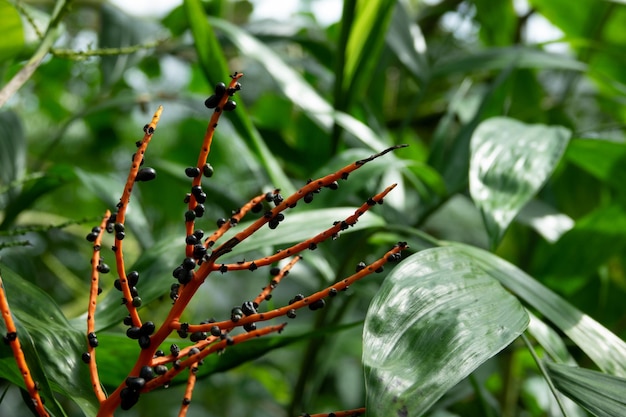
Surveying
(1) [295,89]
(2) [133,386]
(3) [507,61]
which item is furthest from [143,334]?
(3) [507,61]

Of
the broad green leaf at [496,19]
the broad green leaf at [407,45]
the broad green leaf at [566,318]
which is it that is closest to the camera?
the broad green leaf at [566,318]

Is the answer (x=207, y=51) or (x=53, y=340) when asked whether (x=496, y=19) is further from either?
(x=53, y=340)

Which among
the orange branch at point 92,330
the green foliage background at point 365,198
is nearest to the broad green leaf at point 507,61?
the green foliage background at point 365,198

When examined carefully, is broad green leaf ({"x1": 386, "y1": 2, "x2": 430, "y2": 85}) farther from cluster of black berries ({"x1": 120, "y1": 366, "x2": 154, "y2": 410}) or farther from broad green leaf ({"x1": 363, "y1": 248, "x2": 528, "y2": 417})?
cluster of black berries ({"x1": 120, "y1": 366, "x2": 154, "y2": 410})

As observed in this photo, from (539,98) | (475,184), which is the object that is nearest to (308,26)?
(539,98)

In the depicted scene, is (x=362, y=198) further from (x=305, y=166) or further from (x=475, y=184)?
(x=475, y=184)

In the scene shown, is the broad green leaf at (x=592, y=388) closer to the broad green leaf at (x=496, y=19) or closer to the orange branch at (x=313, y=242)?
the orange branch at (x=313, y=242)
